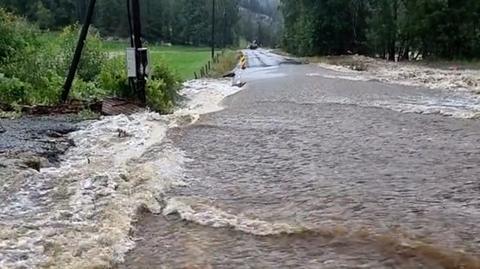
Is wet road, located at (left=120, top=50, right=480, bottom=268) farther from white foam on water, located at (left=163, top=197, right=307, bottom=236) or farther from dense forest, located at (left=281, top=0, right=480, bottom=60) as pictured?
dense forest, located at (left=281, top=0, right=480, bottom=60)

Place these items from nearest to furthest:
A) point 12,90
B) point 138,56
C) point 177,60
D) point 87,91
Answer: point 138,56 < point 12,90 < point 87,91 < point 177,60

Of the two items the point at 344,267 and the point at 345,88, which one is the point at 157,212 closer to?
the point at 344,267

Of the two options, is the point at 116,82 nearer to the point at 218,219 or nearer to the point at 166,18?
the point at 218,219

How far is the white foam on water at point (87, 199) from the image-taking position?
248 inches

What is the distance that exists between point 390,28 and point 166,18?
83765 millimetres

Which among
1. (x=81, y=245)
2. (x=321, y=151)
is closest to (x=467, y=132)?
(x=321, y=151)

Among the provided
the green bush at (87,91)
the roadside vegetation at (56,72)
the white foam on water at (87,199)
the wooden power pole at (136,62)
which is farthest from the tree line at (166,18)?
the white foam on water at (87,199)

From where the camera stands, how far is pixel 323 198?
799cm

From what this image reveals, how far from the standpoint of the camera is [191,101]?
75.4 feet

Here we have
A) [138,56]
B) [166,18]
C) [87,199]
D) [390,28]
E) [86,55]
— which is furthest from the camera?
[166,18]

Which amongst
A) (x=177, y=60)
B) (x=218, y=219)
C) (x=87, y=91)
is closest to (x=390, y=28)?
(x=177, y=60)

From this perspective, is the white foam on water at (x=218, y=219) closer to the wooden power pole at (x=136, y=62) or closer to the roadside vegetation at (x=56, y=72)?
the roadside vegetation at (x=56, y=72)

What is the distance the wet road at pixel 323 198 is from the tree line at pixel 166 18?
94449mm

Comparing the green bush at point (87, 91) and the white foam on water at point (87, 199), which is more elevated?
the green bush at point (87, 91)
